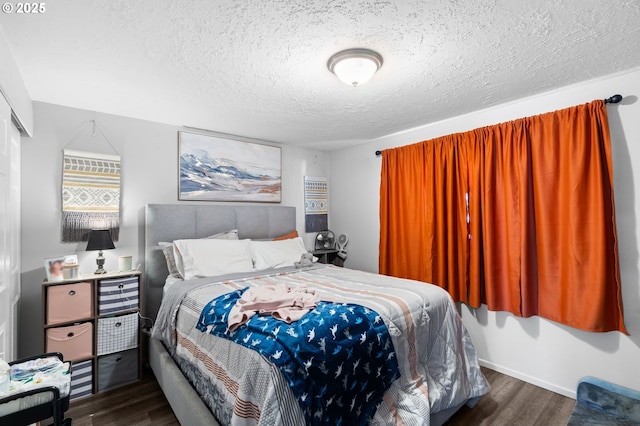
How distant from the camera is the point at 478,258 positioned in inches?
111

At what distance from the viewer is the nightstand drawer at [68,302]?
229 cm

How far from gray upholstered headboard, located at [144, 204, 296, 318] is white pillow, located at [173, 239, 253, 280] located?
0.31 meters

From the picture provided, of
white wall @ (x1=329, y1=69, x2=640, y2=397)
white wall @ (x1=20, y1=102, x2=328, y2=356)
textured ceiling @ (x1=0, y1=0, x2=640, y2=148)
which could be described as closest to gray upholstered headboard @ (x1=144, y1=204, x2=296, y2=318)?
white wall @ (x1=20, y1=102, x2=328, y2=356)

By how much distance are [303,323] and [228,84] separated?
1.83m

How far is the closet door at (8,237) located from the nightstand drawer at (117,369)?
0.60m

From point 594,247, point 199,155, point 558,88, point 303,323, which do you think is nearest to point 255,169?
point 199,155

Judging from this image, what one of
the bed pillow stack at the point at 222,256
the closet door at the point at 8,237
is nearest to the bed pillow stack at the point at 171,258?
the bed pillow stack at the point at 222,256

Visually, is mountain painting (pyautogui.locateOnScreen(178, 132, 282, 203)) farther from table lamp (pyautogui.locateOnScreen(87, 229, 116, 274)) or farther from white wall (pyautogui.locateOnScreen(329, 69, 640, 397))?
white wall (pyautogui.locateOnScreen(329, 69, 640, 397))

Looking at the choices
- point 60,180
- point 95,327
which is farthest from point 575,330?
point 60,180

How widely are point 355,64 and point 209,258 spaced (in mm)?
2061

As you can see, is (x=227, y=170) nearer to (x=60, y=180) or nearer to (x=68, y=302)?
(x=60, y=180)

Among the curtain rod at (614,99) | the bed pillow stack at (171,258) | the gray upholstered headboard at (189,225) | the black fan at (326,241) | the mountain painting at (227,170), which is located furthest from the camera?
the black fan at (326,241)

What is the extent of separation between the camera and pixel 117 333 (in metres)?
2.54

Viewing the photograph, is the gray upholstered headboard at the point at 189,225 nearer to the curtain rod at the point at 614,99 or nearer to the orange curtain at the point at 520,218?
the orange curtain at the point at 520,218
